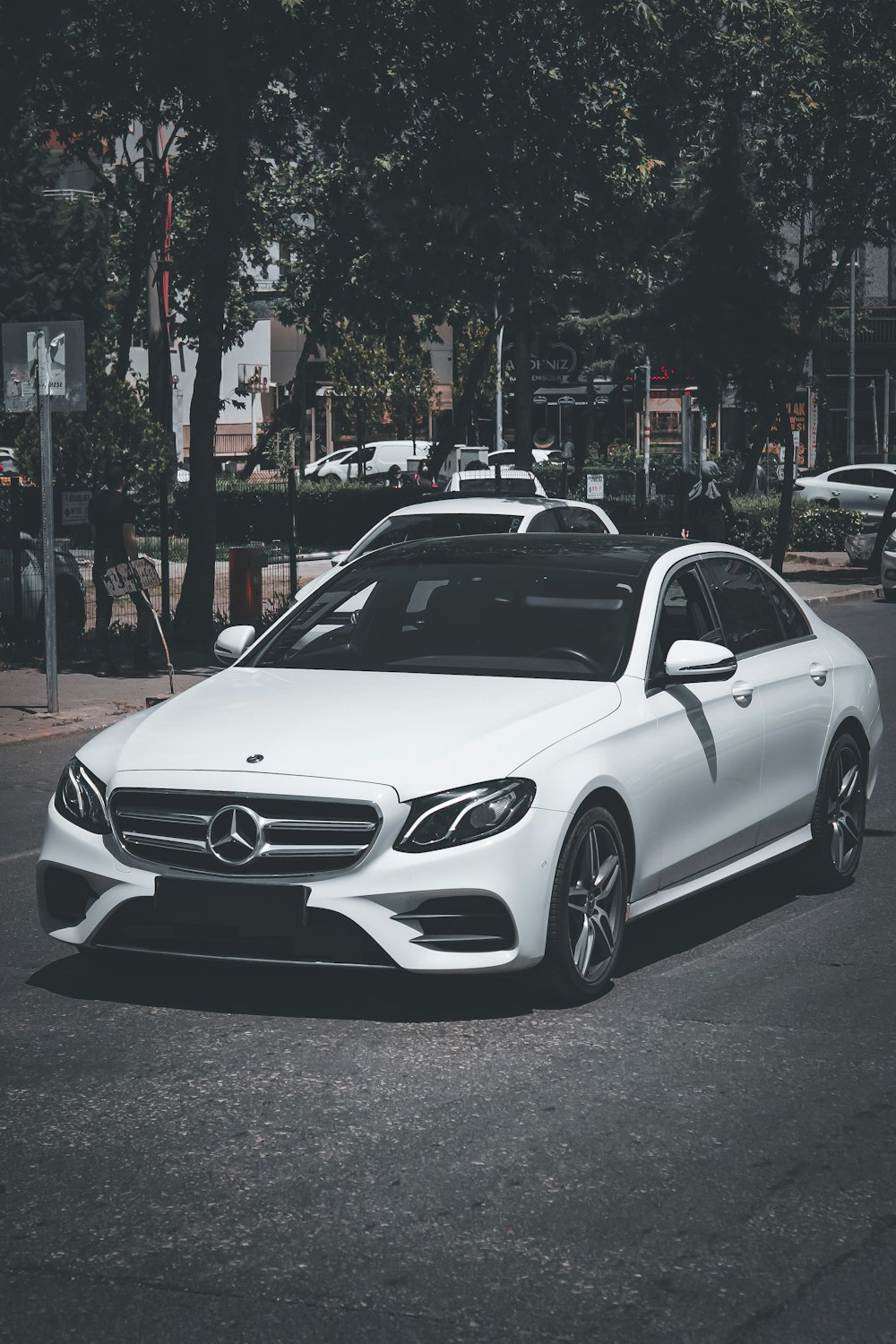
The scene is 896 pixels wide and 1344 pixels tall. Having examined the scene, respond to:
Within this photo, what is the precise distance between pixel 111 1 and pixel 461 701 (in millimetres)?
14787

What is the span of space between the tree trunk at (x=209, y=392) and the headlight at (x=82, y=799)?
12556 millimetres

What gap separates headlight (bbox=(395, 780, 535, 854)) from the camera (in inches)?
223

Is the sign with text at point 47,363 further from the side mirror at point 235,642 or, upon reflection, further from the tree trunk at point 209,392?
the side mirror at point 235,642

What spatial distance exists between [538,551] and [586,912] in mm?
1829

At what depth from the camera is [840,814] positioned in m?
8.10

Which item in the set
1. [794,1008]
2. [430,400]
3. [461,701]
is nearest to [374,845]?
[461,701]

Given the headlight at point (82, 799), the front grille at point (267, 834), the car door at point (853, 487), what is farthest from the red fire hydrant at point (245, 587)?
the car door at point (853, 487)

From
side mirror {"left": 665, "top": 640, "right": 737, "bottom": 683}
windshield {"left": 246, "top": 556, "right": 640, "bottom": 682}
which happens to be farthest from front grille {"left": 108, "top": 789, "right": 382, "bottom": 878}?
side mirror {"left": 665, "top": 640, "right": 737, "bottom": 683}

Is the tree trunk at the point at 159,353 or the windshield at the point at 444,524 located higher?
the tree trunk at the point at 159,353

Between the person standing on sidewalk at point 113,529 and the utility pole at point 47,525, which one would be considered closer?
the utility pole at point 47,525

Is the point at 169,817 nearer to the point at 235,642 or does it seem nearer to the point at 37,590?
the point at 235,642

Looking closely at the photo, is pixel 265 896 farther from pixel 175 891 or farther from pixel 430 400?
pixel 430 400

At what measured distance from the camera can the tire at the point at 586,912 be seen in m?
5.91

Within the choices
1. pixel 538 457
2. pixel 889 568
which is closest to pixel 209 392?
pixel 889 568
